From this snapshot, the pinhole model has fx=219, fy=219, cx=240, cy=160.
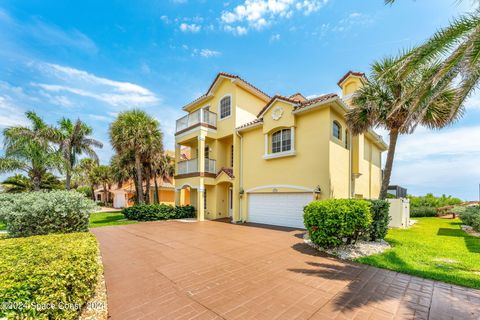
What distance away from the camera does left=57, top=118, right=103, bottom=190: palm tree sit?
66.5 ft

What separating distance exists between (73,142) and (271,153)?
64.6ft

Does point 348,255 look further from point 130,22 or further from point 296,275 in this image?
point 130,22

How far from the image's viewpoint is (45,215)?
319 inches

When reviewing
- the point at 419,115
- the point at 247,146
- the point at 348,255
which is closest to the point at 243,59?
the point at 247,146

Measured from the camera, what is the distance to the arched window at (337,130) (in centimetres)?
1342

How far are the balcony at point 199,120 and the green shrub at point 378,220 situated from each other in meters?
13.1

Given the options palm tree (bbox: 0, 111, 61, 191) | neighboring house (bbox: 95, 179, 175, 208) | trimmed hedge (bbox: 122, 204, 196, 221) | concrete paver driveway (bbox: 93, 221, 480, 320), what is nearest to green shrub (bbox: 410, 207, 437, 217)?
concrete paver driveway (bbox: 93, 221, 480, 320)

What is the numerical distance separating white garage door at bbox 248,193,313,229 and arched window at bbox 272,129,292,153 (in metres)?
3.03

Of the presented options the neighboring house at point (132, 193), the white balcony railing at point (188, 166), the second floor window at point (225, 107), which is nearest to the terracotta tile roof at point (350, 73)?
the second floor window at point (225, 107)

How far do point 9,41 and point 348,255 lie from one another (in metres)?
16.2

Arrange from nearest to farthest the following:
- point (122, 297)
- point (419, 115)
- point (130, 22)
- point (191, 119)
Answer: point (122, 297) < point (419, 115) < point (130, 22) < point (191, 119)

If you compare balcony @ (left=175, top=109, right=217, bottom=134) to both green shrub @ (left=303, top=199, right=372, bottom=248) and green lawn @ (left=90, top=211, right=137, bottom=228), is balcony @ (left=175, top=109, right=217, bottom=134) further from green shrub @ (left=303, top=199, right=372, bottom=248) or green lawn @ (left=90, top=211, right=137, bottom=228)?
green shrub @ (left=303, top=199, right=372, bottom=248)

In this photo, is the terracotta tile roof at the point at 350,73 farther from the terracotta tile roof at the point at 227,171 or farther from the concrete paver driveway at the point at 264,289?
the concrete paver driveway at the point at 264,289

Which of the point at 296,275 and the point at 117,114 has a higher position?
the point at 117,114
